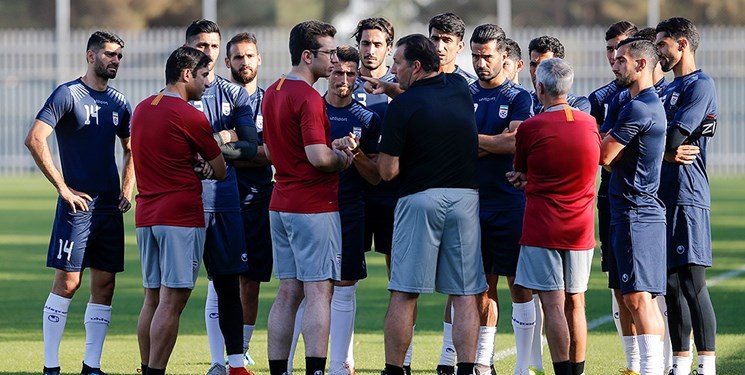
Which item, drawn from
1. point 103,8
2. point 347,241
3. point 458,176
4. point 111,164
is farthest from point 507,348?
point 103,8

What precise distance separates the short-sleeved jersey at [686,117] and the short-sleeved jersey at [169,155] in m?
3.28

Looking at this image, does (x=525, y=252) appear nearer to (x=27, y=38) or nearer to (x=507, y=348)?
(x=507, y=348)

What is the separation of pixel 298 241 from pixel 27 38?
34222mm

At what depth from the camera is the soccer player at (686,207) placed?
361 inches

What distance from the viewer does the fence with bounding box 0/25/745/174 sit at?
38.9m

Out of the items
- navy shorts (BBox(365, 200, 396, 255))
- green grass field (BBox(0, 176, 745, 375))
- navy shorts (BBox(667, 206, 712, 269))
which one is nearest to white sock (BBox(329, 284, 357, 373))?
navy shorts (BBox(365, 200, 396, 255))

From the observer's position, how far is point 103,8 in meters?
53.8

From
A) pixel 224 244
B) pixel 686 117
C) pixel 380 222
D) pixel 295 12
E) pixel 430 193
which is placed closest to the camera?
pixel 430 193

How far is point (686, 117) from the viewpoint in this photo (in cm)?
907

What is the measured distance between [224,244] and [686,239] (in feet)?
11.0

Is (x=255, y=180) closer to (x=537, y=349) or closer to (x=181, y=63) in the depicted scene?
(x=181, y=63)

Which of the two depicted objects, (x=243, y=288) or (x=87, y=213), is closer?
(x=87, y=213)

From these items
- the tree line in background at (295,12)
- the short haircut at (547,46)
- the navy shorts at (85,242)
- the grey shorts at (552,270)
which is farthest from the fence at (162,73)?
the grey shorts at (552,270)

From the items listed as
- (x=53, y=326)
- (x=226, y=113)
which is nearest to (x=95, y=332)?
(x=53, y=326)
